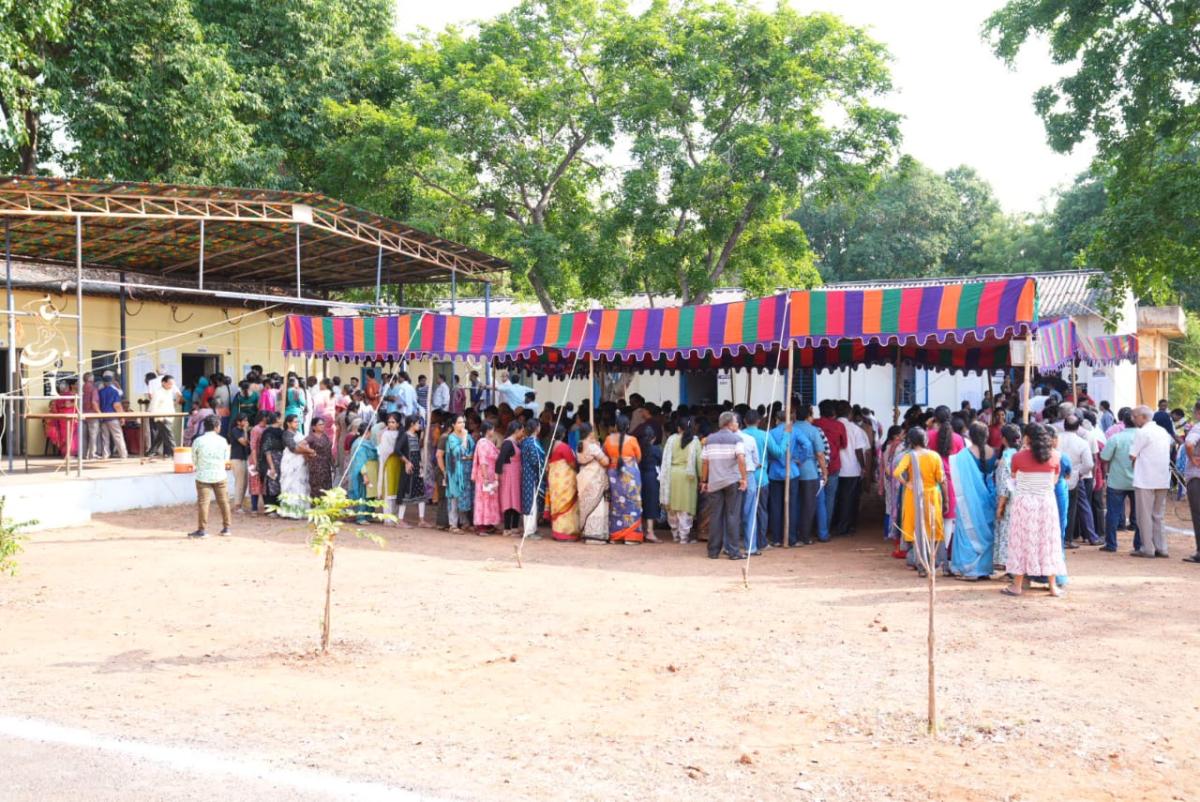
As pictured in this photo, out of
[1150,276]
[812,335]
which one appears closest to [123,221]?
[812,335]

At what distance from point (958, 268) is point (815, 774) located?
3990cm

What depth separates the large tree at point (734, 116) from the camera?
1925cm

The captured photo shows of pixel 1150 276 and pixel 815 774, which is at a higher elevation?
pixel 1150 276

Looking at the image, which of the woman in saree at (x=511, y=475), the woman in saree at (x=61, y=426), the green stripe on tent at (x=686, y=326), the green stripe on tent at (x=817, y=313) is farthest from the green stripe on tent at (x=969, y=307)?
the woman in saree at (x=61, y=426)

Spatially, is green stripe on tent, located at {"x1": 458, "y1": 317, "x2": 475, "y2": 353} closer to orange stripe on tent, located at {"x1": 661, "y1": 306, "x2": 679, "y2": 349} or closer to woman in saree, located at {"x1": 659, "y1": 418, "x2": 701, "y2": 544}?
orange stripe on tent, located at {"x1": 661, "y1": 306, "x2": 679, "y2": 349}

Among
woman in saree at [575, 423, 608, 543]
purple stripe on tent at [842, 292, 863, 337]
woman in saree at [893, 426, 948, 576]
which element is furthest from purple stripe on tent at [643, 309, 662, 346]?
woman in saree at [893, 426, 948, 576]

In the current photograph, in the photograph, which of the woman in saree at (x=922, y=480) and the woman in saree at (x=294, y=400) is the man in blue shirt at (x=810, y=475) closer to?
the woman in saree at (x=922, y=480)

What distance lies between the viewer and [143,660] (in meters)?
6.32

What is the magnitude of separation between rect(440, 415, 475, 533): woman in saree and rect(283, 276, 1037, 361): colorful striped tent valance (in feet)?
3.35

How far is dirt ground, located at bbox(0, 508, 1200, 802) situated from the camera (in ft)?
14.7

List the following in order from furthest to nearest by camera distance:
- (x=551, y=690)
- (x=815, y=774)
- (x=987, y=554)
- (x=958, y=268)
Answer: (x=958, y=268), (x=987, y=554), (x=551, y=690), (x=815, y=774)

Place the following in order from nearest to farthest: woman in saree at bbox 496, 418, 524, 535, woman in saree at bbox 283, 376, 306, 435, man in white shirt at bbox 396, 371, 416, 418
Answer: woman in saree at bbox 496, 418, 524, 535 → woman in saree at bbox 283, 376, 306, 435 → man in white shirt at bbox 396, 371, 416, 418

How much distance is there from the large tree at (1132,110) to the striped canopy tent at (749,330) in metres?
4.43

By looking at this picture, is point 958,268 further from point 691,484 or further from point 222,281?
point 691,484
